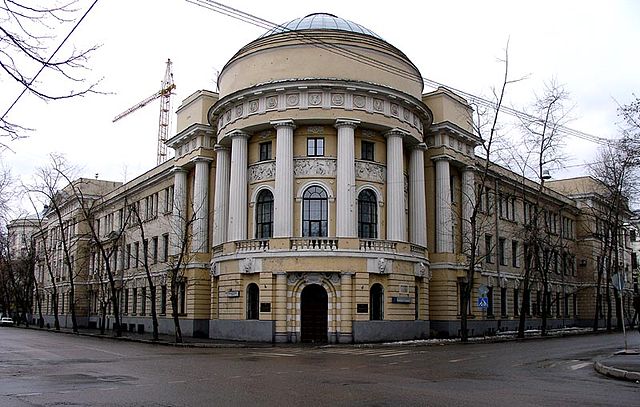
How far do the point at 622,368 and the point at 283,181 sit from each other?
72.7 ft

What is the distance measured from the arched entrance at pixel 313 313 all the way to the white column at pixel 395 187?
17.2 feet

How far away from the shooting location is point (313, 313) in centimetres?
3628

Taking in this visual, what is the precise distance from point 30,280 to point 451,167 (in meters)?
49.1

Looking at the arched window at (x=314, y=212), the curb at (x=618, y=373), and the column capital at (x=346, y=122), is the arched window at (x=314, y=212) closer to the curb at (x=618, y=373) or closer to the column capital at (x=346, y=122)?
the column capital at (x=346, y=122)

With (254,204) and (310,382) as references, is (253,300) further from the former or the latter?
(310,382)

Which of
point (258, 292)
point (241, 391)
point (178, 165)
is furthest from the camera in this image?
point (178, 165)

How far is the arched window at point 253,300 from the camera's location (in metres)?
37.2

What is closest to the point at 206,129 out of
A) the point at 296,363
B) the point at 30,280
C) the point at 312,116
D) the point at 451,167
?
the point at 312,116

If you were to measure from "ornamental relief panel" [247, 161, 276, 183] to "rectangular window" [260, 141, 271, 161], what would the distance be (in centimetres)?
52

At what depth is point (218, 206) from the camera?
41656 mm

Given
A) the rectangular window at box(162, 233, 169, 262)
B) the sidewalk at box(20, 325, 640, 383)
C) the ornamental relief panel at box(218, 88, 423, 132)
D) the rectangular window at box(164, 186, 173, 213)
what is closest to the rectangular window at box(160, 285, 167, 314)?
the rectangular window at box(162, 233, 169, 262)

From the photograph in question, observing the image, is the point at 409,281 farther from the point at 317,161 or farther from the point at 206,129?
the point at 206,129

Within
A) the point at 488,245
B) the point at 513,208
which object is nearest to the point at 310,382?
the point at 488,245

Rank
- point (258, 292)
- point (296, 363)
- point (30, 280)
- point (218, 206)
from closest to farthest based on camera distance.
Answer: point (296, 363)
point (258, 292)
point (218, 206)
point (30, 280)
